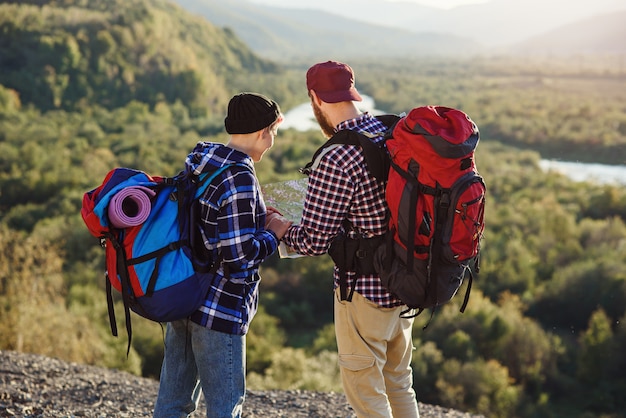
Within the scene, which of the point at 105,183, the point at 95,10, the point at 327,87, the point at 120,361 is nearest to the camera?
the point at 105,183

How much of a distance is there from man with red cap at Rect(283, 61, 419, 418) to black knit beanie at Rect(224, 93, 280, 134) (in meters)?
0.26

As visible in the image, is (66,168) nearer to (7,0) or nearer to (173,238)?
(173,238)

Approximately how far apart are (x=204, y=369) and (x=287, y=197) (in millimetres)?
914

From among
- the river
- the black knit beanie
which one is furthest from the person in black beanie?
the river

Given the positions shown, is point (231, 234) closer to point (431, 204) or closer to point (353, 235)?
point (353, 235)

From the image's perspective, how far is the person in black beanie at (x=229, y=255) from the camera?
2.31 metres

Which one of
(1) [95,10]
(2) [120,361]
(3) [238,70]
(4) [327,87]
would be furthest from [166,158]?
(3) [238,70]

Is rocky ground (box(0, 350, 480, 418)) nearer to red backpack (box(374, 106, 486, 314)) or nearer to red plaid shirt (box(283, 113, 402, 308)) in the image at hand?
red plaid shirt (box(283, 113, 402, 308))

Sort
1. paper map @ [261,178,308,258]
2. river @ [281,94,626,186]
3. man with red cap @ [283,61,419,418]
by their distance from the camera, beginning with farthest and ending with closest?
1. river @ [281,94,626,186]
2. paper map @ [261,178,308,258]
3. man with red cap @ [283,61,419,418]

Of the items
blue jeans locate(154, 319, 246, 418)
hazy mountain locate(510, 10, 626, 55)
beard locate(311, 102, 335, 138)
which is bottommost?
blue jeans locate(154, 319, 246, 418)

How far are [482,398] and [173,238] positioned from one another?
1012 cm

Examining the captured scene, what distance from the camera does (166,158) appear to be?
38062 millimetres

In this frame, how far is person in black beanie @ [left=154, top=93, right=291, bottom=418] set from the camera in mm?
2311

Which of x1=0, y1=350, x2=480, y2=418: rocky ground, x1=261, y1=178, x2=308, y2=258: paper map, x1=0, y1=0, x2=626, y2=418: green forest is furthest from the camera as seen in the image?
x1=0, y1=0, x2=626, y2=418: green forest
